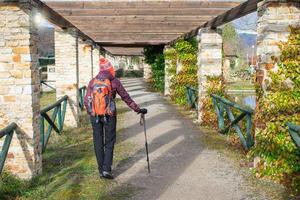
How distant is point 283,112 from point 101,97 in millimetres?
2509

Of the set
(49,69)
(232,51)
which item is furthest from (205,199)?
(232,51)

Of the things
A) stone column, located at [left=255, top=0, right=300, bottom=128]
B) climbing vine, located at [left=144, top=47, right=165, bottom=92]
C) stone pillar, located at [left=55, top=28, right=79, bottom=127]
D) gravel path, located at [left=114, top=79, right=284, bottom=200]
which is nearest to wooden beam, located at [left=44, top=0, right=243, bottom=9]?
stone pillar, located at [left=55, top=28, right=79, bottom=127]

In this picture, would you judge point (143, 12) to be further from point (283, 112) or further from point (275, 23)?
point (283, 112)

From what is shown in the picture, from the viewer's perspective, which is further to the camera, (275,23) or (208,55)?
(208,55)

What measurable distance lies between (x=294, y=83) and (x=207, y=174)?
180 centimetres

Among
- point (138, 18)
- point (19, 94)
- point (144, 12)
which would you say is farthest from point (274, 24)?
point (138, 18)

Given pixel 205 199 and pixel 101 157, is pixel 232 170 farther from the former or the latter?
pixel 101 157

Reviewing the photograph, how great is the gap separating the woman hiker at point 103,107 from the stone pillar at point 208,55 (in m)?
4.78

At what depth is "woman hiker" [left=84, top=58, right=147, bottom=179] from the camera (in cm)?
518

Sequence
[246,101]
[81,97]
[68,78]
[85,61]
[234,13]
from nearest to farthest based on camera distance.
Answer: [234,13] → [68,78] → [81,97] → [85,61] → [246,101]

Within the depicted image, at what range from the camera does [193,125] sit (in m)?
9.92

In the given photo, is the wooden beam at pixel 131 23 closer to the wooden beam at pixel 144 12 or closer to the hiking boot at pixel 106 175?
the wooden beam at pixel 144 12

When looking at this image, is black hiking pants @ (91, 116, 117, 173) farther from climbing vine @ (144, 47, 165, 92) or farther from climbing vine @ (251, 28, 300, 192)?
climbing vine @ (144, 47, 165, 92)

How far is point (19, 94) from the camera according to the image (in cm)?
546
